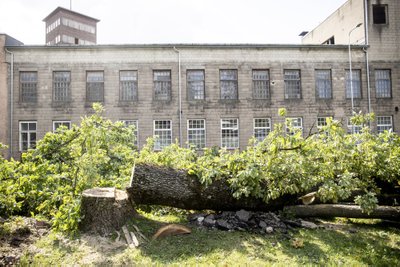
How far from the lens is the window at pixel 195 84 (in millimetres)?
23812

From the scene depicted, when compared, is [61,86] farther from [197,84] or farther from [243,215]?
[243,215]

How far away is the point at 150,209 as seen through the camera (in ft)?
26.5

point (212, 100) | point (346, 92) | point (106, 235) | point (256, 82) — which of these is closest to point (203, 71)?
point (212, 100)

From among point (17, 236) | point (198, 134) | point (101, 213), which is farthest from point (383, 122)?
point (17, 236)

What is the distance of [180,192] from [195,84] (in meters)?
17.2

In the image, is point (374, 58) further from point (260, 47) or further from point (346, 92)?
point (260, 47)

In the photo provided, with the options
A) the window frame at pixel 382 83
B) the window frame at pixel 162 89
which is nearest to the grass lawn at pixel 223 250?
the window frame at pixel 162 89

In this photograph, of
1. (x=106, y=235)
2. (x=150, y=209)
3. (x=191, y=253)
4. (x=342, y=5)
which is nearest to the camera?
(x=191, y=253)

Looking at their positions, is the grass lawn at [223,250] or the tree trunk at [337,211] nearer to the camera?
the grass lawn at [223,250]

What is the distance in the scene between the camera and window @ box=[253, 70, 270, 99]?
79.7 feet

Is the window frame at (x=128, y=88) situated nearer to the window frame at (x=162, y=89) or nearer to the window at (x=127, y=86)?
the window at (x=127, y=86)

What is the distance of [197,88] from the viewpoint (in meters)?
23.9

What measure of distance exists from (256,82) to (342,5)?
1139cm

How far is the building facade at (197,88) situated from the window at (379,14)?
106 inches
